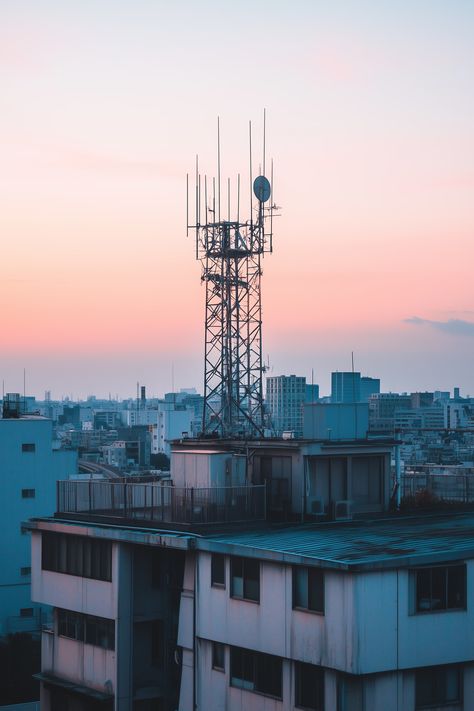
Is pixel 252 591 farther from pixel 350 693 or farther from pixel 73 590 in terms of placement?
pixel 73 590

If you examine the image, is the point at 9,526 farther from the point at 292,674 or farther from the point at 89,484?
the point at 292,674

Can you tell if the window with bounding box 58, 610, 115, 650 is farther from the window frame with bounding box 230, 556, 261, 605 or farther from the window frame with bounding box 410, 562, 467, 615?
the window frame with bounding box 410, 562, 467, 615

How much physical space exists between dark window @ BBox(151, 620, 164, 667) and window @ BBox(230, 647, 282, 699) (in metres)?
2.65

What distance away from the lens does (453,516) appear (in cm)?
2348

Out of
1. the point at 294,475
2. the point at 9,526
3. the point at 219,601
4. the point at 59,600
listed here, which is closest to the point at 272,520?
the point at 294,475

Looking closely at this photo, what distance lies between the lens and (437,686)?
18.0 metres

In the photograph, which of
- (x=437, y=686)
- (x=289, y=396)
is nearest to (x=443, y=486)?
(x=437, y=686)

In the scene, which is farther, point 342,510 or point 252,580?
point 342,510

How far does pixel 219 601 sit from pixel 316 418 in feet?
17.1

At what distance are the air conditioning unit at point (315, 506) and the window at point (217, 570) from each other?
3.25 m

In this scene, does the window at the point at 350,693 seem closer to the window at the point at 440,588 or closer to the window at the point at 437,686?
the window at the point at 437,686

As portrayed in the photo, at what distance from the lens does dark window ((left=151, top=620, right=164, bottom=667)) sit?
21.7m

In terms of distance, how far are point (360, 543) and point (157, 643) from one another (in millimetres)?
5073

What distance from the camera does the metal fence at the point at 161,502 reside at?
21.5m
